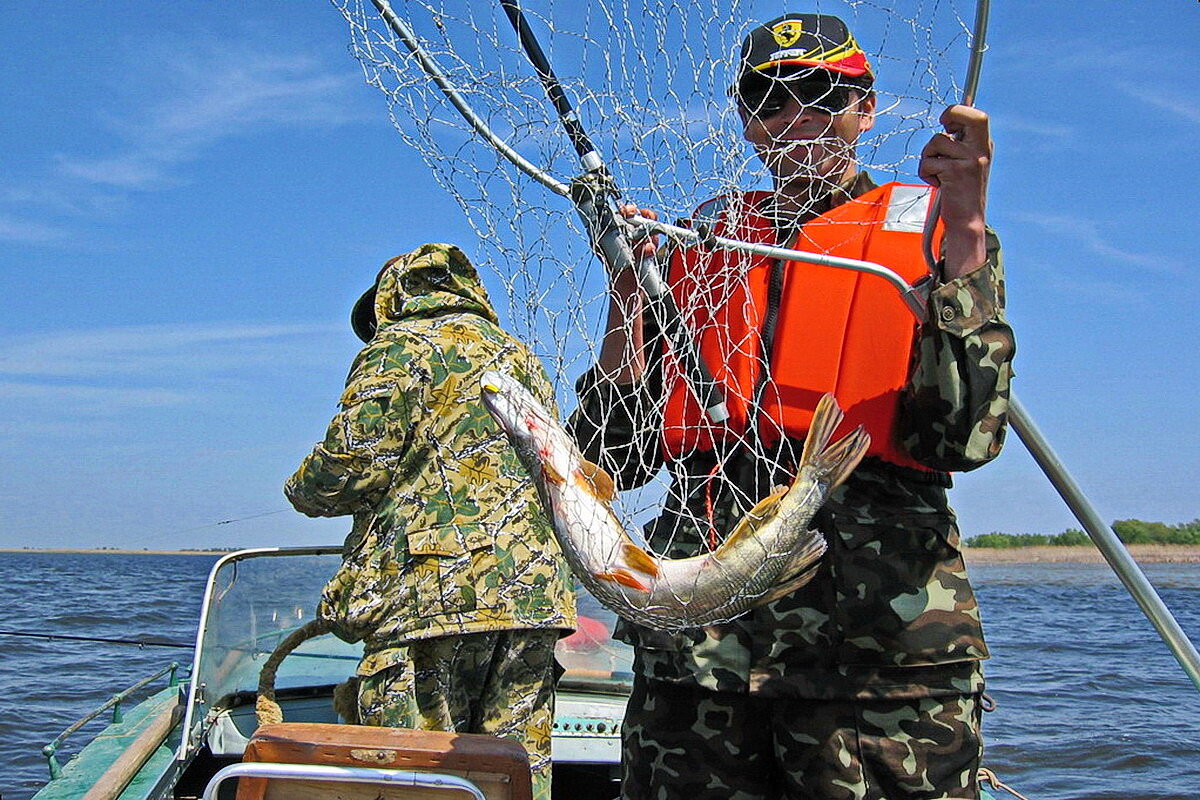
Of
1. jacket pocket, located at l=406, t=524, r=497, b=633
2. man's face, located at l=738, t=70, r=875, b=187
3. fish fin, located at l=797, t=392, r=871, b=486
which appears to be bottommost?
jacket pocket, located at l=406, t=524, r=497, b=633

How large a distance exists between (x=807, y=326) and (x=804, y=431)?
0.74 ft

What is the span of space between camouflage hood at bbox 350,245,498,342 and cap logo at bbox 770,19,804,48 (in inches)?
75.4

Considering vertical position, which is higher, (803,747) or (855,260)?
(855,260)

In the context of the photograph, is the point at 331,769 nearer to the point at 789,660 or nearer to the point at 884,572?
the point at 789,660

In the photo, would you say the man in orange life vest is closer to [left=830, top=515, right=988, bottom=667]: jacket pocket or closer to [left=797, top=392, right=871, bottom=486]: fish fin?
[left=830, top=515, right=988, bottom=667]: jacket pocket

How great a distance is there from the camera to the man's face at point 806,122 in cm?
229

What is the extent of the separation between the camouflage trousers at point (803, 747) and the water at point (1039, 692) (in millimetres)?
5077

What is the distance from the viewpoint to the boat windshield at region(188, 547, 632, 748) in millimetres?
4695

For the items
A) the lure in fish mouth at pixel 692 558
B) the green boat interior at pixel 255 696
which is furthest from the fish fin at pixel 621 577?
the green boat interior at pixel 255 696

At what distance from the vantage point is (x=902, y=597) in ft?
7.04

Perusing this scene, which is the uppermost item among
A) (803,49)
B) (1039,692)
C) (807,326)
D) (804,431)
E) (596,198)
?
(803,49)

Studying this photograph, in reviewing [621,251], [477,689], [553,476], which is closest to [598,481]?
[553,476]

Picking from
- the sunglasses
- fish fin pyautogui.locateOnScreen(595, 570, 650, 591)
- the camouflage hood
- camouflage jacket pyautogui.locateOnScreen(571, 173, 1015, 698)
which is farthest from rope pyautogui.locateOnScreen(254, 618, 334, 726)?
the sunglasses

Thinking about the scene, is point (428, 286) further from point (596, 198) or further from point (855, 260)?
point (855, 260)
